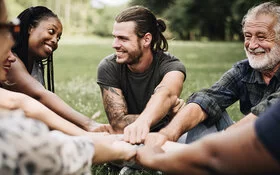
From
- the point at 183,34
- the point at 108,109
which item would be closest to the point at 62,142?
the point at 108,109

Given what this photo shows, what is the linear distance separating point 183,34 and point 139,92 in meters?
61.1

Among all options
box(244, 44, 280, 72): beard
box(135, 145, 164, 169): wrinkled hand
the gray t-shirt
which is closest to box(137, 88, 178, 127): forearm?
the gray t-shirt

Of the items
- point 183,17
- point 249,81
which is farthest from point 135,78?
point 183,17

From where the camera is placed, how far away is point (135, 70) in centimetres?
511

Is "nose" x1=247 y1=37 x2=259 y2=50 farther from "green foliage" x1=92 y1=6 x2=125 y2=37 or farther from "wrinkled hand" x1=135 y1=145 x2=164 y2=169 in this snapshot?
"green foliage" x1=92 y1=6 x2=125 y2=37

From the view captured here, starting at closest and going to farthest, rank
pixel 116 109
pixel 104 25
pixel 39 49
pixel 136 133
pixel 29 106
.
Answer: pixel 29 106 → pixel 136 133 → pixel 116 109 → pixel 39 49 → pixel 104 25

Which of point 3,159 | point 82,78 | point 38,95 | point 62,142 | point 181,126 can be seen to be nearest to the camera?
point 3,159

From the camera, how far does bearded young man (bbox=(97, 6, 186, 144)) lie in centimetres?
493

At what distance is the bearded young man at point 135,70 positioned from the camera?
4926mm

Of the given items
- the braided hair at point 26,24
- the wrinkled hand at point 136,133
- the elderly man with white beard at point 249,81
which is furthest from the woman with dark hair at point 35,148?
the braided hair at point 26,24

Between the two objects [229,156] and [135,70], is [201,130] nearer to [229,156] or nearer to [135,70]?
[135,70]

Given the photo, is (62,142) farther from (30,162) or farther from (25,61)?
(25,61)

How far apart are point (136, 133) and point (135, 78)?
1115mm

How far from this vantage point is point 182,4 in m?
57.7
